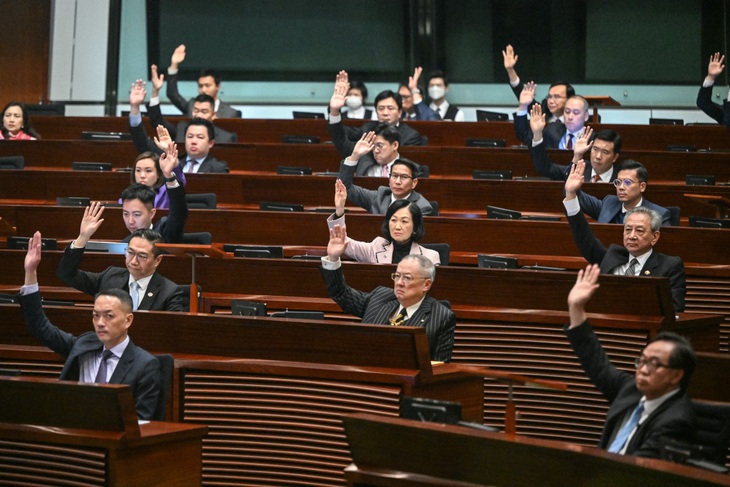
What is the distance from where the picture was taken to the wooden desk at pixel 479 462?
8.14 feet

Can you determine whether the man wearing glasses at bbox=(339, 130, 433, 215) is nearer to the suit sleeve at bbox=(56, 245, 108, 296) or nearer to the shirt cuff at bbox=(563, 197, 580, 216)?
the shirt cuff at bbox=(563, 197, 580, 216)

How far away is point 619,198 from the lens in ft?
16.8

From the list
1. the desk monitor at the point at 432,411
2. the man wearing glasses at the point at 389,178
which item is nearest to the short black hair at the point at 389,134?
the man wearing glasses at the point at 389,178

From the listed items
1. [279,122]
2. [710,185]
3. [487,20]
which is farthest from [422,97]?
[710,185]

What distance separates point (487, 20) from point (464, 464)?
6.86 meters

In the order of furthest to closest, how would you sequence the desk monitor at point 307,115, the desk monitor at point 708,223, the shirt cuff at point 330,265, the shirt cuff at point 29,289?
the desk monitor at point 307,115 → the desk monitor at point 708,223 → the shirt cuff at point 330,265 → the shirt cuff at point 29,289

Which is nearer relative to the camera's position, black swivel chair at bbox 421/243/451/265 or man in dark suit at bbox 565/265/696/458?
man in dark suit at bbox 565/265/696/458

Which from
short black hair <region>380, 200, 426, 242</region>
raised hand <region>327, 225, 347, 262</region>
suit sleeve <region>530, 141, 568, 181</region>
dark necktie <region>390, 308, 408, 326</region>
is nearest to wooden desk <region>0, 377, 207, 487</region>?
dark necktie <region>390, 308, 408, 326</region>

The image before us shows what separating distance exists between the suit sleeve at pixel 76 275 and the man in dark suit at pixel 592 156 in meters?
2.32

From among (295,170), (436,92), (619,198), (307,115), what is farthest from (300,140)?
(619,198)

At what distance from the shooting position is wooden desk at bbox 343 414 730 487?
8.14 ft

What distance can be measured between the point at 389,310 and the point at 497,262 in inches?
27.5

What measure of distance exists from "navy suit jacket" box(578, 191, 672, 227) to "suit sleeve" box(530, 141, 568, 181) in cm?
71

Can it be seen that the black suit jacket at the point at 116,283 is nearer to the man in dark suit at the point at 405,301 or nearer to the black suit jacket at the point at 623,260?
the man in dark suit at the point at 405,301
